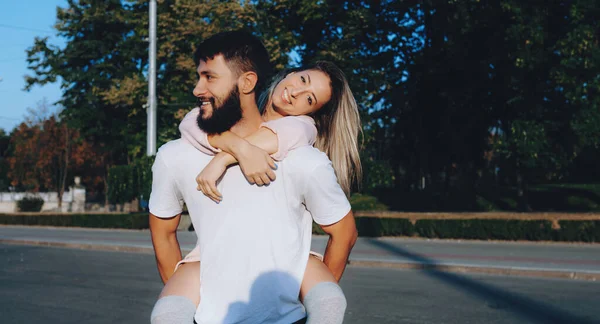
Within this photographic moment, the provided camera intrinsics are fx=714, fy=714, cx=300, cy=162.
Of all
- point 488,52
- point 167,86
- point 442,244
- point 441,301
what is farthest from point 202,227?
point 167,86

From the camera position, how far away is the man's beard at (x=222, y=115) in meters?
2.45

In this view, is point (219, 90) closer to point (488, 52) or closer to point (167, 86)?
point (488, 52)

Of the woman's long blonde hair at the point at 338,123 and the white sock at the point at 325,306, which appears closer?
the white sock at the point at 325,306

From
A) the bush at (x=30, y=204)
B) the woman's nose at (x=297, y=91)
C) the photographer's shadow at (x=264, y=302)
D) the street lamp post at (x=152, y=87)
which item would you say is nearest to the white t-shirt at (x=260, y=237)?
the photographer's shadow at (x=264, y=302)

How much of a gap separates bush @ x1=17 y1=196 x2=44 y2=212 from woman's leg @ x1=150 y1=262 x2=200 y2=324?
183ft

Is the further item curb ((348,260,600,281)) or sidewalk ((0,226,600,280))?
sidewalk ((0,226,600,280))

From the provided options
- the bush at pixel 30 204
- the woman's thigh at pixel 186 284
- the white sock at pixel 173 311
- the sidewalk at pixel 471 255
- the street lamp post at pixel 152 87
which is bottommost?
the bush at pixel 30 204

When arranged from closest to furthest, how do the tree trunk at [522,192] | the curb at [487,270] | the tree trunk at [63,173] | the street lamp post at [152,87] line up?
the curb at [487,270], the street lamp post at [152,87], the tree trunk at [522,192], the tree trunk at [63,173]

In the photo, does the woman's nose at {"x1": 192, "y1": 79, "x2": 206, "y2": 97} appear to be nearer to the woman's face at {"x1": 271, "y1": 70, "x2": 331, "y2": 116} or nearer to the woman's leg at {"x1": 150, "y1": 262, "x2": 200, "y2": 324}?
the woman's face at {"x1": 271, "y1": 70, "x2": 331, "y2": 116}

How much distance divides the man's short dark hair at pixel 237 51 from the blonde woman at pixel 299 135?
0.68ft

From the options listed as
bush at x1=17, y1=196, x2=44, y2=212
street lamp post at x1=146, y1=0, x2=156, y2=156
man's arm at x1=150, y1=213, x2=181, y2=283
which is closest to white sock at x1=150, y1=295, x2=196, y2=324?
man's arm at x1=150, y1=213, x2=181, y2=283

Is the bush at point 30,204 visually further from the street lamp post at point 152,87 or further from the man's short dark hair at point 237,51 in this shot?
the man's short dark hair at point 237,51

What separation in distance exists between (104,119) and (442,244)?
24.5 meters

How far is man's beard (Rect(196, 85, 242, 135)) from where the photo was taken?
2.45 meters
